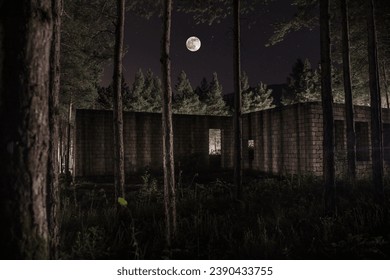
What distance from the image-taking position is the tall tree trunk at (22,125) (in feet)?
7.00

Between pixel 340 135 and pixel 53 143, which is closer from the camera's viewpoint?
pixel 53 143

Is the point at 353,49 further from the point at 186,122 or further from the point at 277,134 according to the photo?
the point at 186,122

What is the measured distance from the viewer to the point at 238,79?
7.77 m

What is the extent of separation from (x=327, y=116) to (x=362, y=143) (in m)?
9.45

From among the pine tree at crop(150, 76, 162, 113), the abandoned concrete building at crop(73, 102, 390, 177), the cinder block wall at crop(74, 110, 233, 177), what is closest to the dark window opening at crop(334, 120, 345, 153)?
the abandoned concrete building at crop(73, 102, 390, 177)

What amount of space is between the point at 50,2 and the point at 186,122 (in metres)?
14.8

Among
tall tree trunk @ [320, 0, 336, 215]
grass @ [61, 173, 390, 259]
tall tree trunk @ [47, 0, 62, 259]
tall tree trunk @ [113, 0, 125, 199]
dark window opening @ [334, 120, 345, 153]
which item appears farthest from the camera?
dark window opening @ [334, 120, 345, 153]

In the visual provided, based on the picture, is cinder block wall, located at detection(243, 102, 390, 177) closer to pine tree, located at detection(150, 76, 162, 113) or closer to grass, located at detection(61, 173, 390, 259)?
grass, located at detection(61, 173, 390, 259)

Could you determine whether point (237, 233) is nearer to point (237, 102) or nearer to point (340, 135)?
point (237, 102)

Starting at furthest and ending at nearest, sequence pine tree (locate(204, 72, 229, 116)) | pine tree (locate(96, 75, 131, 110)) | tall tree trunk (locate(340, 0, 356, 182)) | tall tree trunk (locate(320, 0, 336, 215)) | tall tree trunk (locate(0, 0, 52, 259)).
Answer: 1. pine tree (locate(204, 72, 229, 116))
2. pine tree (locate(96, 75, 131, 110))
3. tall tree trunk (locate(340, 0, 356, 182))
4. tall tree trunk (locate(320, 0, 336, 215))
5. tall tree trunk (locate(0, 0, 52, 259))

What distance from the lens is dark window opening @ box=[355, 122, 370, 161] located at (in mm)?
12887

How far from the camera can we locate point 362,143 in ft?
43.8

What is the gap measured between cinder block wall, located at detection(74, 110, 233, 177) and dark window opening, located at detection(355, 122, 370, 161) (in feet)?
24.4

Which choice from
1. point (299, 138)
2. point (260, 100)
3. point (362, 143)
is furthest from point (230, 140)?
point (260, 100)
